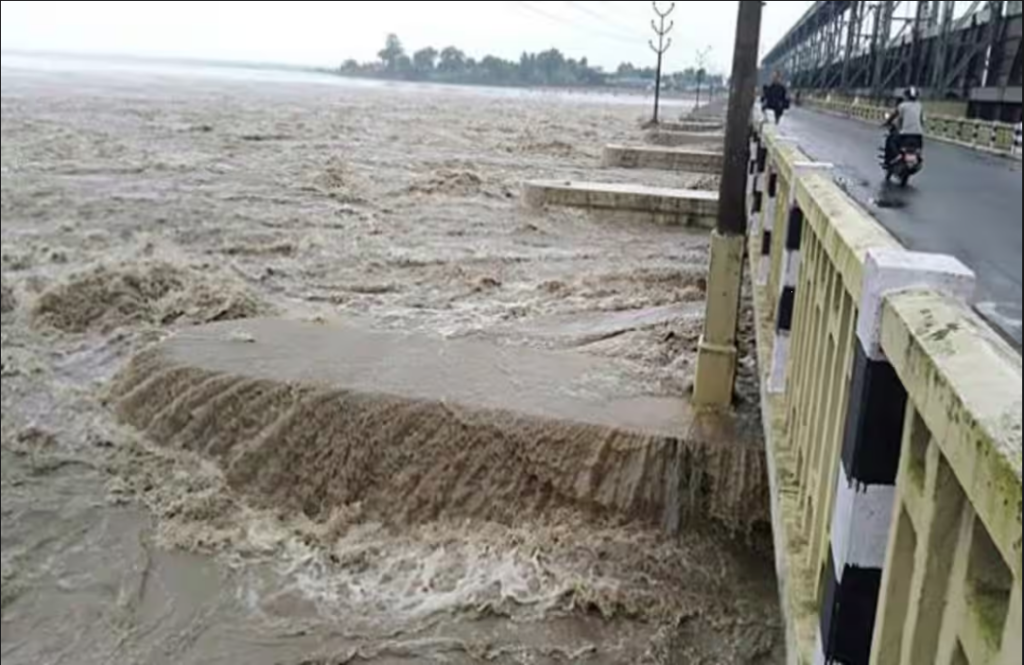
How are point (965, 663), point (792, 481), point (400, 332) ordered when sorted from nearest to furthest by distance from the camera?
point (965, 663) < point (792, 481) < point (400, 332)

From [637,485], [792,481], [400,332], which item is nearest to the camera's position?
[792,481]

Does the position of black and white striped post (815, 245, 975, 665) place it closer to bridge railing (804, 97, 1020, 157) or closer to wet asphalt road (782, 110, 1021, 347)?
wet asphalt road (782, 110, 1021, 347)

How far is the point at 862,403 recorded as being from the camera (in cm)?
140

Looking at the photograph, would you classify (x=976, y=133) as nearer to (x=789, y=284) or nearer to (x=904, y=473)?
(x=789, y=284)

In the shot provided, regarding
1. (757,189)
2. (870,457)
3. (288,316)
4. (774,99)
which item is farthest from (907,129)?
(870,457)

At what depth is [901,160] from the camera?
907cm

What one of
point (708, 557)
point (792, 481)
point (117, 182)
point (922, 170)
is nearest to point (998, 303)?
point (117, 182)

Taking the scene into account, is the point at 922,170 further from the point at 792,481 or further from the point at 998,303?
the point at 998,303

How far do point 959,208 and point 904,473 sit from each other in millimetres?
5840

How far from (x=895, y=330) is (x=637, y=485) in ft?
10.3

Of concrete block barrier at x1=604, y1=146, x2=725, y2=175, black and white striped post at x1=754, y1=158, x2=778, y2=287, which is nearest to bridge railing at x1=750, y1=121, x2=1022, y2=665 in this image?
black and white striped post at x1=754, y1=158, x2=778, y2=287

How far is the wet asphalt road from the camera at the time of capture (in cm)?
95

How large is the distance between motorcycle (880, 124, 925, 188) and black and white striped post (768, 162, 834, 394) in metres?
6.28

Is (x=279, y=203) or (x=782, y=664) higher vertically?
(x=279, y=203)
